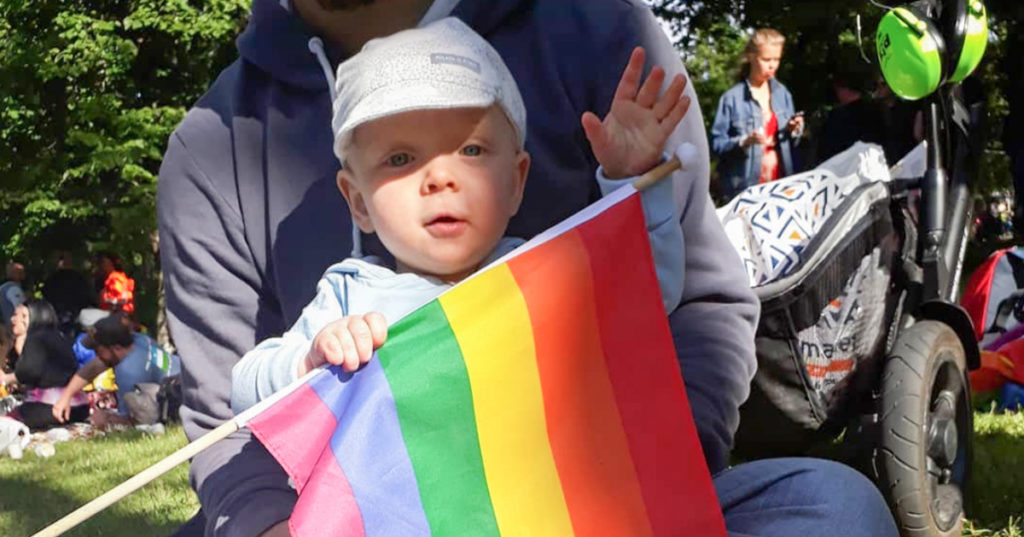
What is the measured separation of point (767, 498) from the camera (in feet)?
5.23

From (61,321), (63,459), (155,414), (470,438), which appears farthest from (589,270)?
(61,321)

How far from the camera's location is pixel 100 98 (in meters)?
17.7

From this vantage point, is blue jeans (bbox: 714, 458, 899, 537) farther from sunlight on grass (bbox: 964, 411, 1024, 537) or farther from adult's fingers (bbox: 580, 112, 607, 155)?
sunlight on grass (bbox: 964, 411, 1024, 537)

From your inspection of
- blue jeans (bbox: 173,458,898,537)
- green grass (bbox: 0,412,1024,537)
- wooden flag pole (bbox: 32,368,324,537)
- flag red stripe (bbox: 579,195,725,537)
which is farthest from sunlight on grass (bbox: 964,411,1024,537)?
wooden flag pole (bbox: 32,368,324,537)

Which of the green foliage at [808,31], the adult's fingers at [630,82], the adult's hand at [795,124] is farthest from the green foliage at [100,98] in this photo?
the adult's fingers at [630,82]

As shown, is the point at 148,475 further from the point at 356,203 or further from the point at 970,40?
the point at 970,40

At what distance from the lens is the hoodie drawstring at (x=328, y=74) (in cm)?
180

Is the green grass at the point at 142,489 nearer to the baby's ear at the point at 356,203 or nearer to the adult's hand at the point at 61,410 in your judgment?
the adult's hand at the point at 61,410

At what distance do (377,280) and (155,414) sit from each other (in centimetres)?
804

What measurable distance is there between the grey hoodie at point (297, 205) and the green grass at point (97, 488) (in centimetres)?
280

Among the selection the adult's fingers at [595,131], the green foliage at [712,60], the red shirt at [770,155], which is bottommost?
the green foliage at [712,60]

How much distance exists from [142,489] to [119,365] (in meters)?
4.93

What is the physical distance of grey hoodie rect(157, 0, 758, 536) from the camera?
1728mm

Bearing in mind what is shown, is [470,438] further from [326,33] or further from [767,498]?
[326,33]
